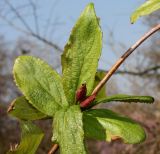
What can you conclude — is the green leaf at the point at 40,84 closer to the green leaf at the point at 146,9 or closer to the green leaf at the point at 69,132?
the green leaf at the point at 69,132

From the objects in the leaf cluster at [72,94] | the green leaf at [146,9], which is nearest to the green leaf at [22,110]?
the leaf cluster at [72,94]

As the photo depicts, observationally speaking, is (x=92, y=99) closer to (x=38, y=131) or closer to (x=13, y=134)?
(x=38, y=131)

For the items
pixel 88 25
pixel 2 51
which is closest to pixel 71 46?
pixel 88 25

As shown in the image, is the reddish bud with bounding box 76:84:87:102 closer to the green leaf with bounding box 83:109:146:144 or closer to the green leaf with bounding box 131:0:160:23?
the green leaf with bounding box 83:109:146:144

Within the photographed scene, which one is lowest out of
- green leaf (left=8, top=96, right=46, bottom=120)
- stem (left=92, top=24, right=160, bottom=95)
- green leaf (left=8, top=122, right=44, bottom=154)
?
green leaf (left=8, top=122, right=44, bottom=154)

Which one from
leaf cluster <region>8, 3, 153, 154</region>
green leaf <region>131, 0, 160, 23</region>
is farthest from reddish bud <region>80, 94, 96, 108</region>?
green leaf <region>131, 0, 160, 23</region>

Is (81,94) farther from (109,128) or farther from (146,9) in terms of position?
(146,9)

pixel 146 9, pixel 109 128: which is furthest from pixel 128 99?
pixel 146 9
